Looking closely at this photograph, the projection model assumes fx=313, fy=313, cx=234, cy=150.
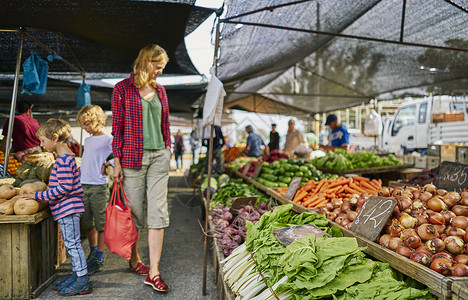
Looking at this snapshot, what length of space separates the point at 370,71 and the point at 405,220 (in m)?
6.80

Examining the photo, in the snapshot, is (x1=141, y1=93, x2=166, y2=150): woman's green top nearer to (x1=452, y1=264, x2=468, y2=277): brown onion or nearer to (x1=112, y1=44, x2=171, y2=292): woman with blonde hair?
(x1=112, y1=44, x2=171, y2=292): woman with blonde hair

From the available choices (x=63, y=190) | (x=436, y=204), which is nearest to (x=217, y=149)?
(x=63, y=190)

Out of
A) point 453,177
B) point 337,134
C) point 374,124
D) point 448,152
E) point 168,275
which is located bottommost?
point 168,275

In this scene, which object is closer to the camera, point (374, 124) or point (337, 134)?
point (337, 134)

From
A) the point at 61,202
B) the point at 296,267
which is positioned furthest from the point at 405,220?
the point at 61,202

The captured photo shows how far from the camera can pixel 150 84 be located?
3291 mm

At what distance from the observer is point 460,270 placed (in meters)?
1.65

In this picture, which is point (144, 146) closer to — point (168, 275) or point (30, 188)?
point (30, 188)

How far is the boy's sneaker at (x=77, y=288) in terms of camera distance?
310 cm

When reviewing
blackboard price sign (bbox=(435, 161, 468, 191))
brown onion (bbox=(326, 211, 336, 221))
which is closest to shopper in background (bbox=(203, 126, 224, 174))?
brown onion (bbox=(326, 211, 336, 221))

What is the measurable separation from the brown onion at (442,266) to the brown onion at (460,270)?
3 centimetres

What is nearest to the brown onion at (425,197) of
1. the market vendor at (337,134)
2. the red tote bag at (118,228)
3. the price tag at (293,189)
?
the price tag at (293,189)

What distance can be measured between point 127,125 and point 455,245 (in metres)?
2.84

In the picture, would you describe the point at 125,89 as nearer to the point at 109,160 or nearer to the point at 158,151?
the point at 158,151
